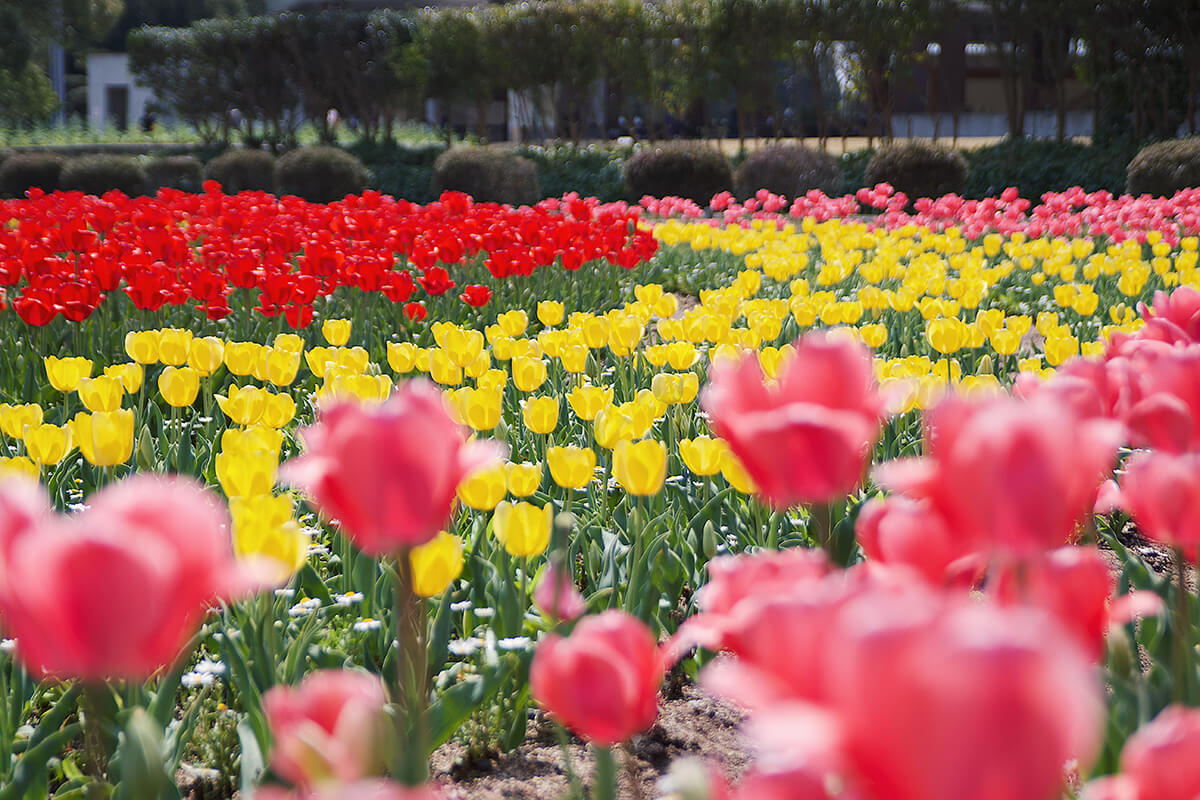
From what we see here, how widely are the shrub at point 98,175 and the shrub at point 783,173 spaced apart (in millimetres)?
10869

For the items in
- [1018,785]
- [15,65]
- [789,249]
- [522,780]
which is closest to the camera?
[1018,785]

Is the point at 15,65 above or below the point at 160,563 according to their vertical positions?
above

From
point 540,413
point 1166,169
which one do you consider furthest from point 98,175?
point 540,413

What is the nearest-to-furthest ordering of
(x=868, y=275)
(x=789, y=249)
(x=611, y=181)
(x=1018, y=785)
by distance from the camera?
1. (x=1018, y=785)
2. (x=868, y=275)
3. (x=789, y=249)
4. (x=611, y=181)

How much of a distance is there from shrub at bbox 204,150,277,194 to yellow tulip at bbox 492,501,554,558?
19.1m

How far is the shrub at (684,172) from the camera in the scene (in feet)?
57.9

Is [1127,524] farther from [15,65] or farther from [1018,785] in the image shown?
[15,65]

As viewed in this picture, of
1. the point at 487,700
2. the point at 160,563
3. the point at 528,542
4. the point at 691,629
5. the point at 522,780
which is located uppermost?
the point at 160,563

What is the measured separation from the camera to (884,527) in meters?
0.91

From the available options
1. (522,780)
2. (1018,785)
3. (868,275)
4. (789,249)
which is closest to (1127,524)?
(522,780)

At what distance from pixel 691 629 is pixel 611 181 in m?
20.4

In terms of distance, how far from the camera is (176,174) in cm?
2131

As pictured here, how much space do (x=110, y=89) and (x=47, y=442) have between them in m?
54.6

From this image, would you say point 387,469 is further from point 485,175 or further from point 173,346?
point 485,175
